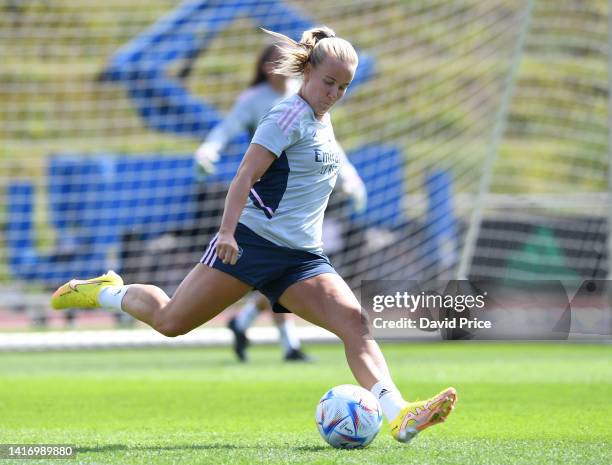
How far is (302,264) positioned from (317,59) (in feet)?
2.89

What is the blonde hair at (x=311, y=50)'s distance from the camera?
16.5 ft

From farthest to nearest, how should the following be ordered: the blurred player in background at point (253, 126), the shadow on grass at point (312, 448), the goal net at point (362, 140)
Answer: the goal net at point (362, 140) → the blurred player in background at point (253, 126) → the shadow on grass at point (312, 448)

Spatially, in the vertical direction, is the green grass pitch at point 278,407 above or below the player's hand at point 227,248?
below

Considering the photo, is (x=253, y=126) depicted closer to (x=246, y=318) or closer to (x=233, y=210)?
(x=246, y=318)

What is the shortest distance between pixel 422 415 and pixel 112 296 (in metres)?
1.76

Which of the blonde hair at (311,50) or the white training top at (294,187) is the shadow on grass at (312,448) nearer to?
the white training top at (294,187)

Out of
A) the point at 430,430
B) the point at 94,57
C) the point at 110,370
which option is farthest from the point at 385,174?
the point at 430,430

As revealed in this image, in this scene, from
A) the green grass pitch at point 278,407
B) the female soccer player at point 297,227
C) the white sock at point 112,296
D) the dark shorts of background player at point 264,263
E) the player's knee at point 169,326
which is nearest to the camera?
the green grass pitch at point 278,407

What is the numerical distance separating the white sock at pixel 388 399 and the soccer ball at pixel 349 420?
5cm

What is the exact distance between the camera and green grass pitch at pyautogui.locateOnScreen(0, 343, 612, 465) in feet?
15.3

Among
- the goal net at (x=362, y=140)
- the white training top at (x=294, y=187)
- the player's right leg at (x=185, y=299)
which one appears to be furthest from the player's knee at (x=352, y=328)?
the goal net at (x=362, y=140)

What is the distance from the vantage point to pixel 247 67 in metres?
19.9

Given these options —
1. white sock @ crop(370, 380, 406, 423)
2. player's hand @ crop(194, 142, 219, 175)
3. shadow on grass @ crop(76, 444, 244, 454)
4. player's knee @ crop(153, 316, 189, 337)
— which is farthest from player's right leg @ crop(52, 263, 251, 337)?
player's hand @ crop(194, 142, 219, 175)

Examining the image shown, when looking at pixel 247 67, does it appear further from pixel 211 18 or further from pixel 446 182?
pixel 446 182
